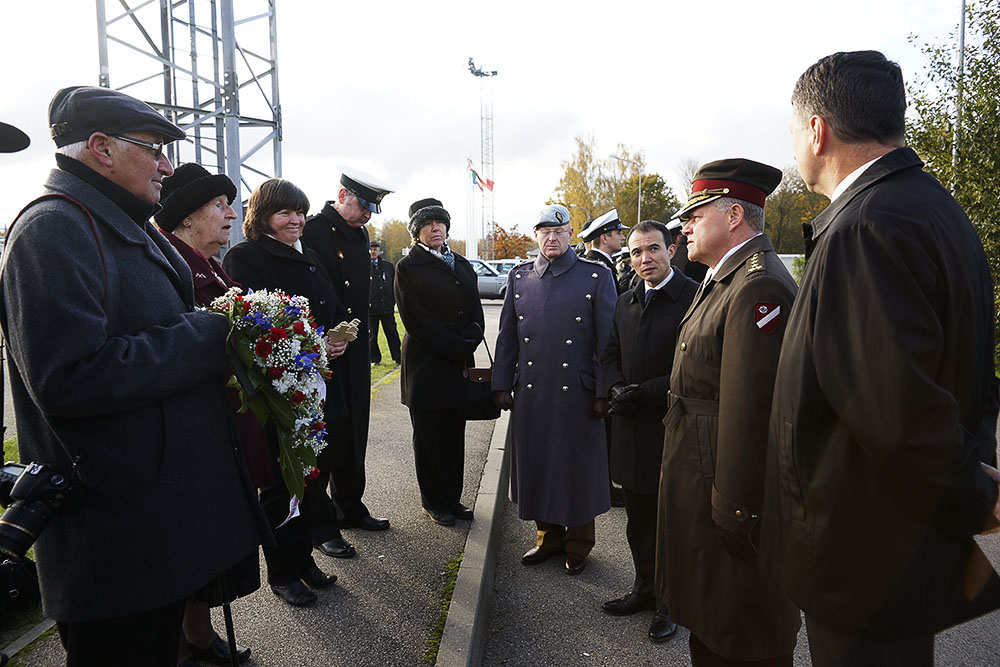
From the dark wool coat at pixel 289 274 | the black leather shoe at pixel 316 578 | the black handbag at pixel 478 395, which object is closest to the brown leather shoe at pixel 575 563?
the black handbag at pixel 478 395

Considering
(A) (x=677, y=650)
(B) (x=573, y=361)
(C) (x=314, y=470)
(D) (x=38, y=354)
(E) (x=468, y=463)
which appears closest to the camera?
(D) (x=38, y=354)

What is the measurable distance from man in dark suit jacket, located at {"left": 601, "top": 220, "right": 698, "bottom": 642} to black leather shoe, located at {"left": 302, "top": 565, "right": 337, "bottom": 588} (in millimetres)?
1616

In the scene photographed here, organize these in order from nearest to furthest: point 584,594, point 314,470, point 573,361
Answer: point 314,470
point 584,594
point 573,361

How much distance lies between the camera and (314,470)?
246 centimetres

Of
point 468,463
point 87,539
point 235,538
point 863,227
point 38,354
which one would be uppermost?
point 863,227

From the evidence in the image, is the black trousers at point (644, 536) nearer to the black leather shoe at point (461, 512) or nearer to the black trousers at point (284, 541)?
the black leather shoe at point (461, 512)

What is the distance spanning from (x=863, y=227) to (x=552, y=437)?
9.70 feet

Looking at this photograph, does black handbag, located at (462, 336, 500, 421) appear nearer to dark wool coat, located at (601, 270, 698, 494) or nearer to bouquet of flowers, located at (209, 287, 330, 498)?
dark wool coat, located at (601, 270, 698, 494)

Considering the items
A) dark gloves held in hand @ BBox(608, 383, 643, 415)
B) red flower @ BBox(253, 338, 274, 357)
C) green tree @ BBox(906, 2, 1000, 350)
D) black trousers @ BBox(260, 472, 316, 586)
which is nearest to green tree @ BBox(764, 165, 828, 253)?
green tree @ BBox(906, 2, 1000, 350)

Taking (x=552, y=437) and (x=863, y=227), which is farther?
(x=552, y=437)

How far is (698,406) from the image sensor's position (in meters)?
2.58

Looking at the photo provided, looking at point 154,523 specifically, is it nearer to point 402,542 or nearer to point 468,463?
point 402,542

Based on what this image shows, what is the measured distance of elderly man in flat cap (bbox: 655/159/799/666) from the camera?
2240 mm

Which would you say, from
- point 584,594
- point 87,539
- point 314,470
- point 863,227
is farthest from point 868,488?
point 584,594
